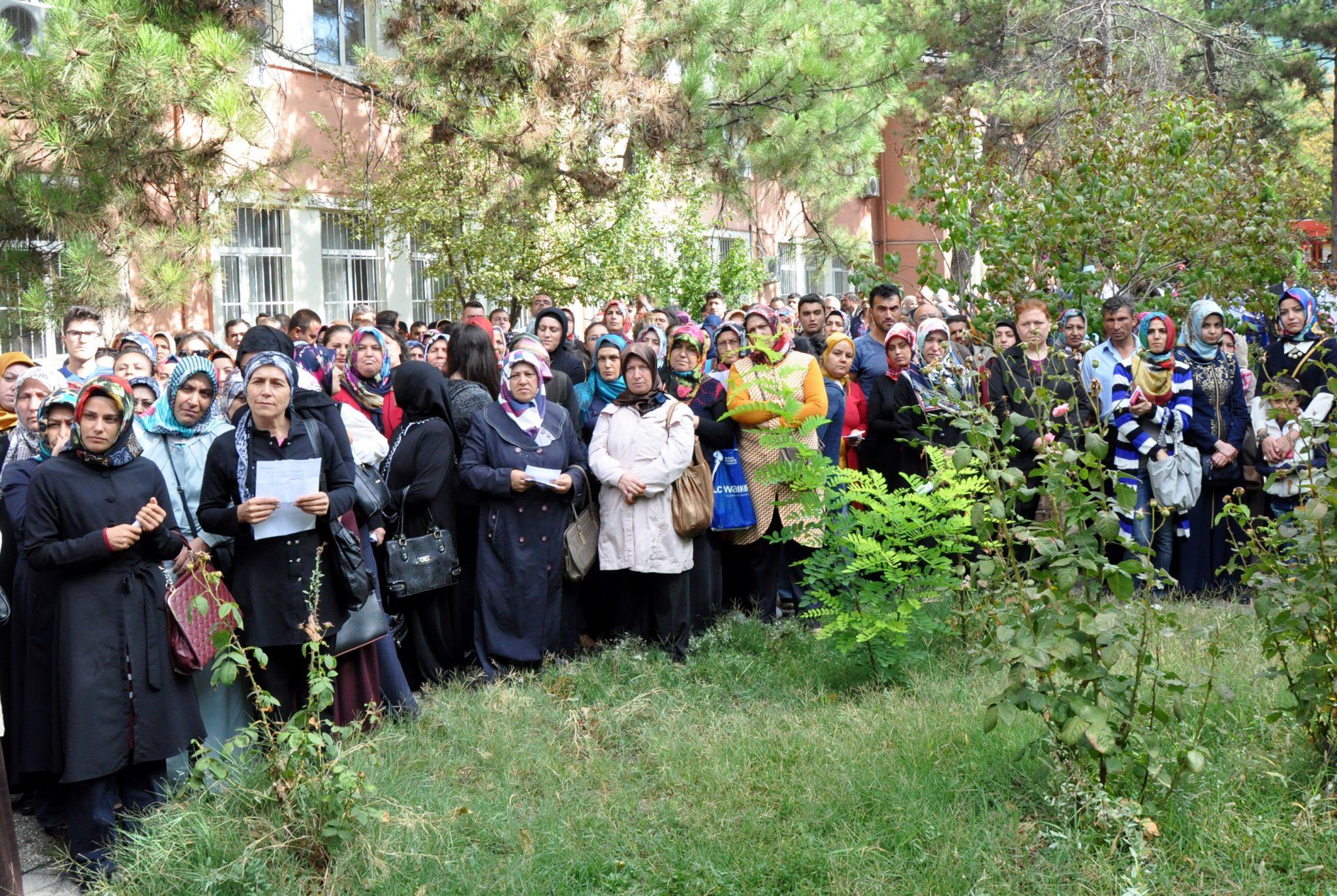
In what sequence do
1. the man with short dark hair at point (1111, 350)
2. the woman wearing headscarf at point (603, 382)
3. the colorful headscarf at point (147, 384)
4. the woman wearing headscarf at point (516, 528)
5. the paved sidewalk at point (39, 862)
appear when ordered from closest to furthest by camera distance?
1. the paved sidewalk at point (39, 862)
2. the colorful headscarf at point (147, 384)
3. the woman wearing headscarf at point (516, 528)
4. the woman wearing headscarf at point (603, 382)
5. the man with short dark hair at point (1111, 350)

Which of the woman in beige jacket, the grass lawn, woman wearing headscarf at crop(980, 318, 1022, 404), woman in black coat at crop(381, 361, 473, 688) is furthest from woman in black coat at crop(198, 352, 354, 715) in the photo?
woman wearing headscarf at crop(980, 318, 1022, 404)

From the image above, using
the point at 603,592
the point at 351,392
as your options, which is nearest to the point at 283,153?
A: the point at 351,392

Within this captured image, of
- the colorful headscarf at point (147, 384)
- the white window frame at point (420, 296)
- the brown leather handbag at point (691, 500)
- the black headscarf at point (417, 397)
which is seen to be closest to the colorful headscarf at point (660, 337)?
the brown leather handbag at point (691, 500)

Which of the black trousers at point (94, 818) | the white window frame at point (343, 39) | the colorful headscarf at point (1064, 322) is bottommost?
the black trousers at point (94, 818)

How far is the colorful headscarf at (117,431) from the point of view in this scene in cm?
489

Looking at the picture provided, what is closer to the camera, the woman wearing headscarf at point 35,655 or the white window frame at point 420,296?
the woman wearing headscarf at point 35,655

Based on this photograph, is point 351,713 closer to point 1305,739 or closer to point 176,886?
point 176,886

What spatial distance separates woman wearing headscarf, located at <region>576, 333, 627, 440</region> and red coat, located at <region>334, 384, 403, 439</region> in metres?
1.10

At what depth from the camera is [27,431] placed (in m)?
5.89

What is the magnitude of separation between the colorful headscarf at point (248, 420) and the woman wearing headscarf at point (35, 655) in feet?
2.13

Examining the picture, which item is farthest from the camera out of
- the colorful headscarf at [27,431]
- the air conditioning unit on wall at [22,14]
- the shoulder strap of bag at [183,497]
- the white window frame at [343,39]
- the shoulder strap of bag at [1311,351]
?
the white window frame at [343,39]

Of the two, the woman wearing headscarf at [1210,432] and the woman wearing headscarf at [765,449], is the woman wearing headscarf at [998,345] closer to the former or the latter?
the woman wearing headscarf at [1210,432]

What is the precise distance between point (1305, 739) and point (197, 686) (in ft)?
14.5

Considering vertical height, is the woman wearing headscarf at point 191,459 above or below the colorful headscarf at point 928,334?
below
